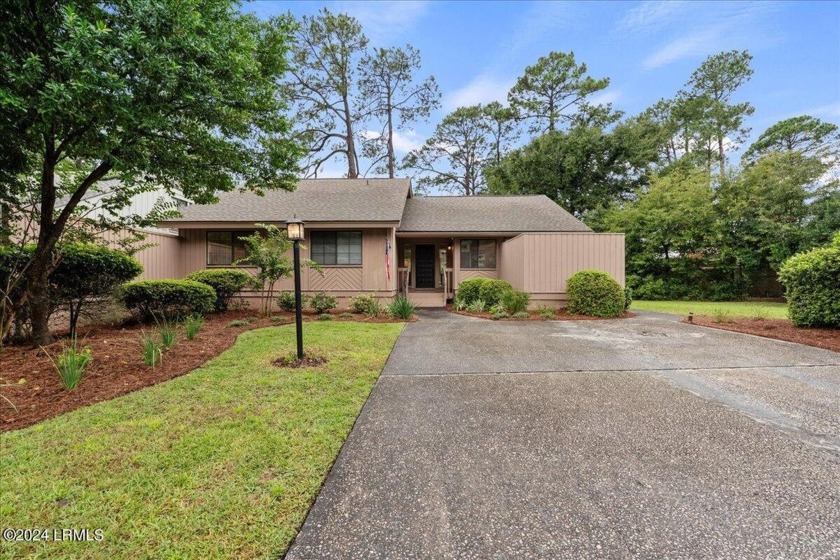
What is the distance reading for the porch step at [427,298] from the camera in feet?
41.2

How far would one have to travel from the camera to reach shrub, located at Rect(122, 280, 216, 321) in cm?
716

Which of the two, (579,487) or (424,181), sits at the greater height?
(424,181)

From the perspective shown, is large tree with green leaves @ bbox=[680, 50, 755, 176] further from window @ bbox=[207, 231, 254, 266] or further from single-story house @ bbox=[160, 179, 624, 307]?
window @ bbox=[207, 231, 254, 266]

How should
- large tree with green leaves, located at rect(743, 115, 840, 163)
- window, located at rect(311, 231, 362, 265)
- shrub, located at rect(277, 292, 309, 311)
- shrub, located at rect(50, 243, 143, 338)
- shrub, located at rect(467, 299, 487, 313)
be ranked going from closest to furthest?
shrub, located at rect(50, 243, 143, 338), shrub, located at rect(277, 292, 309, 311), shrub, located at rect(467, 299, 487, 313), window, located at rect(311, 231, 362, 265), large tree with green leaves, located at rect(743, 115, 840, 163)

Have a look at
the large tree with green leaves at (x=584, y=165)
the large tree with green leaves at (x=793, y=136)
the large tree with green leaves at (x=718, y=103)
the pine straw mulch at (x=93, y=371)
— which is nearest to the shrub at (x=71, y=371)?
the pine straw mulch at (x=93, y=371)

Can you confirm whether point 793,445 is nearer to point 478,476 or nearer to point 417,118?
point 478,476

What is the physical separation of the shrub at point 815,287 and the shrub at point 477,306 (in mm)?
6618

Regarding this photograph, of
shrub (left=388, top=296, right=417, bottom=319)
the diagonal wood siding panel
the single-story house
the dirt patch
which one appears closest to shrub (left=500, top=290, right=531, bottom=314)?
the single-story house

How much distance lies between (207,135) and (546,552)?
20.4ft

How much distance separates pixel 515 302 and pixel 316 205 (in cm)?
762

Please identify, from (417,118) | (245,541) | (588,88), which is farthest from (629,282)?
(245,541)

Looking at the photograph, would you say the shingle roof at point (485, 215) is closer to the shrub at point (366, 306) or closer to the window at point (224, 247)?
the shrub at point (366, 306)

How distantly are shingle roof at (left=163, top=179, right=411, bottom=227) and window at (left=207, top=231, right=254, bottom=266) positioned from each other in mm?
618

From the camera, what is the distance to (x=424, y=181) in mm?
27312
